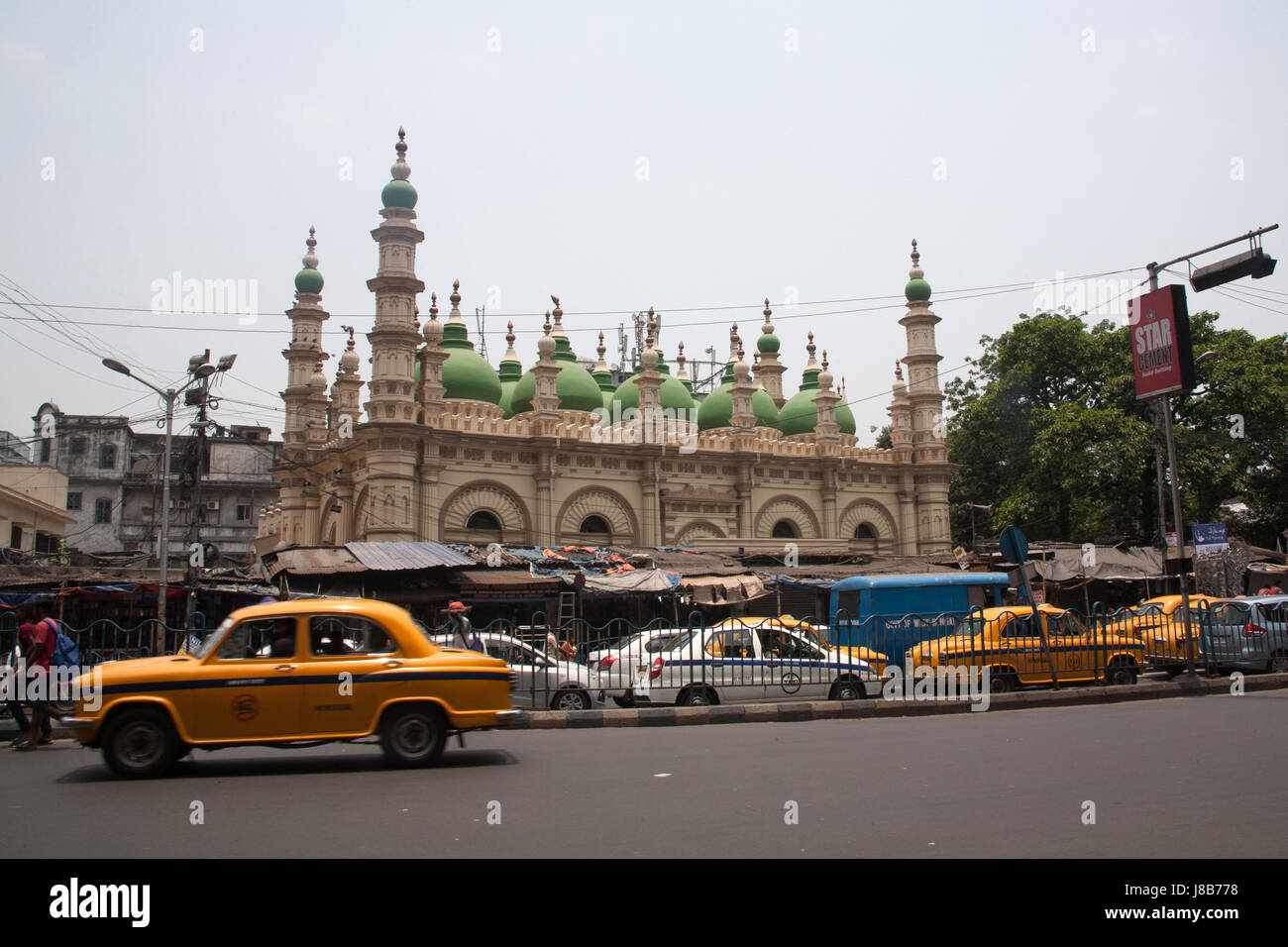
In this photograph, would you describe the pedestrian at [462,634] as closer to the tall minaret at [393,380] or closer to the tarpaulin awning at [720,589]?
the tarpaulin awning at [720,589]

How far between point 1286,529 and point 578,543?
28017mm

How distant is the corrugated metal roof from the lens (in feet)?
71.2

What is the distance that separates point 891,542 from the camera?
125 feet

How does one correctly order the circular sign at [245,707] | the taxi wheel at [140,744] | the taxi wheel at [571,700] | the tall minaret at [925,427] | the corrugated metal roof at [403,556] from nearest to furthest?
the taxi wheel at [140,744] → the circular sign at [245,707] → the taxi wheel at [571,700] → the corrugated metal roof at [403,556] → the tall minaret at [925,427]

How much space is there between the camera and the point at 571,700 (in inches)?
570

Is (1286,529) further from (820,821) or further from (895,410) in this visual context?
(820,821)

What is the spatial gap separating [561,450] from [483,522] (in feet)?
10.3

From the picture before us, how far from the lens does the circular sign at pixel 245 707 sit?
8.71 meters

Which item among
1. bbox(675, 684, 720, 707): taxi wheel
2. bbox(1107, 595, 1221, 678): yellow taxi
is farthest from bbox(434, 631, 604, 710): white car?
bbox(1107, 595, 1221, 678): yellow taxi

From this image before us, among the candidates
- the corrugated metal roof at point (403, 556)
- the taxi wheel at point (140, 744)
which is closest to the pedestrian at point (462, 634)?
the taxi wheel at point (140, 744)

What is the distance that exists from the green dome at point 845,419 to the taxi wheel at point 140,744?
34877 millimetres

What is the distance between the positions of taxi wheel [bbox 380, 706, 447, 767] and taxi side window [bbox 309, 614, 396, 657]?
563mm

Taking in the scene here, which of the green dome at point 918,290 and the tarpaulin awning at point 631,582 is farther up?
the green dome at point 918,290
